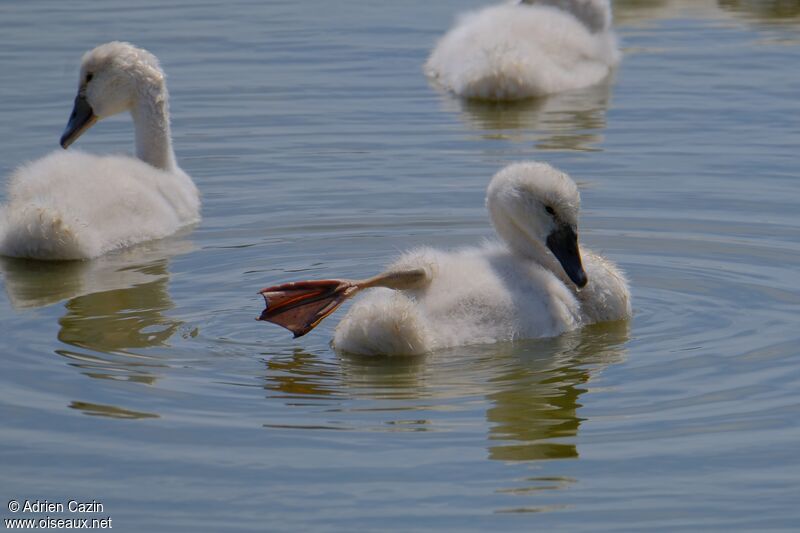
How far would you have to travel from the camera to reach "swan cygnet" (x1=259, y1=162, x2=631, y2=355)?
6941 millimetres

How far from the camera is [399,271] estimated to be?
7.00 meters

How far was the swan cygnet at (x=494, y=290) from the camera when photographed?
6941 millimetres

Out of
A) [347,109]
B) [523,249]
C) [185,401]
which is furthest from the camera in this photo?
[347,109]

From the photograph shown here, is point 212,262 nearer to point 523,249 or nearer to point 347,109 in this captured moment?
point 523,249

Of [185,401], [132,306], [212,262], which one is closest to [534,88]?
[212,262]

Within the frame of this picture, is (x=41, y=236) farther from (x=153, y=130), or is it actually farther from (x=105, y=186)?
(x=153, y=130)

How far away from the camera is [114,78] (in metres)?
10.2

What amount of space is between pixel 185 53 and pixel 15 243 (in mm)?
5818

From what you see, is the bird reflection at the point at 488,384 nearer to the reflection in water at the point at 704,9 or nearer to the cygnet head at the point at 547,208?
the cygnet head at the point at 547,208

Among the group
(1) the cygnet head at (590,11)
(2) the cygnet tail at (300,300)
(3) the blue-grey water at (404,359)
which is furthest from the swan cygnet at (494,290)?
(1) the cygnet head at (590,11)

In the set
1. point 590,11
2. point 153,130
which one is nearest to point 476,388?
point 153,130

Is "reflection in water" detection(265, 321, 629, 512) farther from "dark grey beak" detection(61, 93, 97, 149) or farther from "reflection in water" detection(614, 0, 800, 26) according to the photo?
"reflection in water" detection(614, 0, 800, 26)

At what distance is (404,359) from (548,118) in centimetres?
554

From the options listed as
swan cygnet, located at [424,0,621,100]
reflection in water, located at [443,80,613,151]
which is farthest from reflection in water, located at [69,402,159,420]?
swan cygnet, located at [424,0,621,100]
